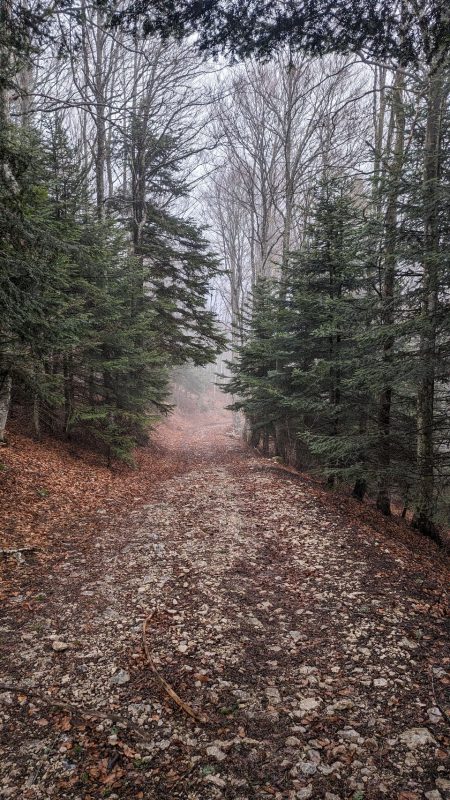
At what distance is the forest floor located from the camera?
255 centimetres

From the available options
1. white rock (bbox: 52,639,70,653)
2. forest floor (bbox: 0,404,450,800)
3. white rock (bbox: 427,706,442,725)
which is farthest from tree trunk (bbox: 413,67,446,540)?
white rock (bbox: 52,639,70,653)

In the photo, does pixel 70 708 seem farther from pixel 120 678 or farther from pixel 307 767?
pixel 307 767

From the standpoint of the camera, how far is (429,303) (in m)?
7.07

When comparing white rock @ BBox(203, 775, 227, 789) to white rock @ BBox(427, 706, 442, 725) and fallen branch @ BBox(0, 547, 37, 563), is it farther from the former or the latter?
fallen branch @ BBox(0, 547, 37, 563)

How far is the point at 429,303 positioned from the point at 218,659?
6.92 metres

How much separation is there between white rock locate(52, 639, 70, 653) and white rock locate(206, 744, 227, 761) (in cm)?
175

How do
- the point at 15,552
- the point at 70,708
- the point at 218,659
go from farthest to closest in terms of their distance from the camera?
the point at 15,552
the point at 218,659
the point at 70,708

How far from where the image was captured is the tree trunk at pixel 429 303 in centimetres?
633

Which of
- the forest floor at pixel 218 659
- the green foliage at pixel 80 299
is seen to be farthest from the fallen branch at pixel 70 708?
the green foliage at pixel 80 299

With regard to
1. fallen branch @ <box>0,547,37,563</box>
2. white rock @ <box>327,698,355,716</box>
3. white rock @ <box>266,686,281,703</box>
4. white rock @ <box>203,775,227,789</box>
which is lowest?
white rock @ <box>203,775,227,789</box>

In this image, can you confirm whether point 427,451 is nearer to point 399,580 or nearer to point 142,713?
point 399,580

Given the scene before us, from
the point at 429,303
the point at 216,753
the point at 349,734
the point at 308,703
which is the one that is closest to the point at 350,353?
the point at 429,303

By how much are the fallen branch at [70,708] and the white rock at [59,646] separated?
48cm

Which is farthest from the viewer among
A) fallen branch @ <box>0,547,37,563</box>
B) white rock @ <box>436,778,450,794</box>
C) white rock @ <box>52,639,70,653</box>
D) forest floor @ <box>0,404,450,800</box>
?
fallen branch @ <box>0,547,37,563</box>
